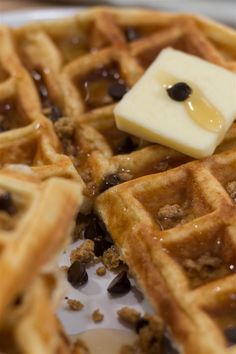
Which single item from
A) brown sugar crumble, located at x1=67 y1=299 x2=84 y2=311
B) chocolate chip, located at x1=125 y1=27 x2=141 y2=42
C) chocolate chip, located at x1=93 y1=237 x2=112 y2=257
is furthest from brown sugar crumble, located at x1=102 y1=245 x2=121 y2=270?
chocolate chip, located at x1=125 y1=27 x2=141 y2=42

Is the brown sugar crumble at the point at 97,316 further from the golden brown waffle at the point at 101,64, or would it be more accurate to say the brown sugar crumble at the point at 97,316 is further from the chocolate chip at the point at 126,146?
the chocolate chip at the point at 126,146

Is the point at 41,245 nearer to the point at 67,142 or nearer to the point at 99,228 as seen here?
the point at 99,228

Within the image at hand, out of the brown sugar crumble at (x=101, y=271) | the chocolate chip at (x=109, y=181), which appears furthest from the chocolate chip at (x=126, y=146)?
the brown sugar crumble at (x=101, y=271)

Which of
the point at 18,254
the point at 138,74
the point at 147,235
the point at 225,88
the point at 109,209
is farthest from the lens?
the point at 138,74

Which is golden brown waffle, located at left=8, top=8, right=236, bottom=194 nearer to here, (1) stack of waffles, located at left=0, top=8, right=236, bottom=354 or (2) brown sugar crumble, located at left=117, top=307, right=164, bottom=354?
(1) stack of waffles, located at left=0, top=8, right=236, bottom=354

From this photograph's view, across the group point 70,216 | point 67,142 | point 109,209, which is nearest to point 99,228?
point 109,209

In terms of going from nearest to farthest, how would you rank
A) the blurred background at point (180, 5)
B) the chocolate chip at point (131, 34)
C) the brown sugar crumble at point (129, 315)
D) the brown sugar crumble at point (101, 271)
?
the brown sugar crumble at point (129, 315) → the brown sugar crumble at point (101, 271) → the chocolate chip at point (131, 34) → the blurred background at point (180, 5)
